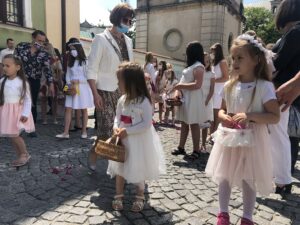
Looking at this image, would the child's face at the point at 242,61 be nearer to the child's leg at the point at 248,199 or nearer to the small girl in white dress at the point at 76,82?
the child's leg at the point at 248,199

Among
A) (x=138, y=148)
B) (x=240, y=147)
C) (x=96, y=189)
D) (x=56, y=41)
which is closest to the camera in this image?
(x=240, y=147)

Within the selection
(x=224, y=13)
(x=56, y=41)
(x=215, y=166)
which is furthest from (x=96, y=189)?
(x=224, y=13)

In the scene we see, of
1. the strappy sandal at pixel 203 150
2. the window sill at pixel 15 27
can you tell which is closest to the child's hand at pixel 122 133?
the strappy sandal at pixel 203 150

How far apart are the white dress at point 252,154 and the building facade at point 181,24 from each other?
78.3ft

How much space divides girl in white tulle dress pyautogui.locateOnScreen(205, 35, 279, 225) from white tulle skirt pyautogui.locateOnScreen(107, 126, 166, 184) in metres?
0.67

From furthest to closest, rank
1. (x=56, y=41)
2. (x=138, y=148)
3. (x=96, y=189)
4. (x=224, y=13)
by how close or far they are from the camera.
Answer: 1. (x=224, y=13)
2. (x=56, y=41)
3. (x=96, y=189)
4. (x=138, y=148)

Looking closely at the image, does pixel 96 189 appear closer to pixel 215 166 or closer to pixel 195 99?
pixel 215 166

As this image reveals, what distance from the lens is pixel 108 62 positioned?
3938mm

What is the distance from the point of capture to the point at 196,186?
4.14 meters

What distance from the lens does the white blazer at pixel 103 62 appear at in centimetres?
390

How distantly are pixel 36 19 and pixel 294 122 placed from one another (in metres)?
9.81

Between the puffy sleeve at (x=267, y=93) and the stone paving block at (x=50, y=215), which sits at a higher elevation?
the puffy sleeve at (x=267, y=93)

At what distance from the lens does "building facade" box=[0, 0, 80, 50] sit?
10.1 m

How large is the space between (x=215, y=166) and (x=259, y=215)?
0.85m
